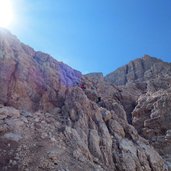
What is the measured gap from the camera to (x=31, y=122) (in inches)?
803

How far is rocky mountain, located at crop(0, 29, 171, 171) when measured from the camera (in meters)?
17.4

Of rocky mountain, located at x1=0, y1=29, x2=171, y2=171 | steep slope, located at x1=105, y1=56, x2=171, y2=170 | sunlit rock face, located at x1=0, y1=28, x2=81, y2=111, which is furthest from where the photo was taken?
steep slope, located at x1=105, y1=56, x2=171, y2=170

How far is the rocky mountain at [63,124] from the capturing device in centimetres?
1744

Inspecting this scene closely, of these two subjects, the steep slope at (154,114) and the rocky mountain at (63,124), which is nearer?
the rocky mountain at (63,124)

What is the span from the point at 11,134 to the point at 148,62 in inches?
2488

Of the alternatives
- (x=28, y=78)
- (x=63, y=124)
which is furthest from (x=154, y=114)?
(x=28, y=78)

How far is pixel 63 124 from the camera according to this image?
22047 mm

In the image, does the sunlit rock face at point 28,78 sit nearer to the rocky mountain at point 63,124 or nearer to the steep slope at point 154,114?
the rocky mountain at point 63,124

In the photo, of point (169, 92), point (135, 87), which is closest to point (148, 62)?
point (135, 87)

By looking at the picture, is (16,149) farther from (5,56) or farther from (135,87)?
(135,87)

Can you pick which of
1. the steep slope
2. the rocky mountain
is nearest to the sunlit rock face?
the rocky mountain

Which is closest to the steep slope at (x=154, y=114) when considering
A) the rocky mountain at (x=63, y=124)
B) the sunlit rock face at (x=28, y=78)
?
the rocky mountain at (x=63, y=124)

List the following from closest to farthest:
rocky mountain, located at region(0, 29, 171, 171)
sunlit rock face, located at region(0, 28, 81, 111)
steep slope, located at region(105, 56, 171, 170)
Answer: rocky mountain, located at region(0, 29, 171, 171)
sunlit rock face, located at region(0, 28, 81, 111)
steep slope, located at region(105, 56, 171, 170)

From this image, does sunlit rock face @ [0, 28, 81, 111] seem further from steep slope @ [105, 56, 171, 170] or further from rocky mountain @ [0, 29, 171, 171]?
steep slope @ [105, 56, 171, 170]
